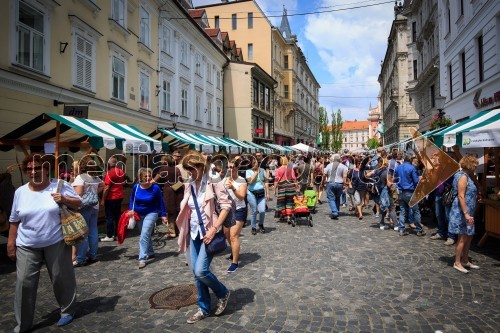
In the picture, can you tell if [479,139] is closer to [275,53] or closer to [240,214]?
[240,214]

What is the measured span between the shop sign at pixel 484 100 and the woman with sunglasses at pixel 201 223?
12836 mm

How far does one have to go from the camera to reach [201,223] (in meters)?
3.80

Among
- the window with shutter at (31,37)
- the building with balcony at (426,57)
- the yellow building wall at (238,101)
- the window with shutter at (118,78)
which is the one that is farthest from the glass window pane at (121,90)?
the building with balcony at (426,57)

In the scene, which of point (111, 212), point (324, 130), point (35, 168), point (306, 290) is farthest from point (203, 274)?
point (324, 130)

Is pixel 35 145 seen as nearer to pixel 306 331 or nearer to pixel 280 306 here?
pixel 280 306

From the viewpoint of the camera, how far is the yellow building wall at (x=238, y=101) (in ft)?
106

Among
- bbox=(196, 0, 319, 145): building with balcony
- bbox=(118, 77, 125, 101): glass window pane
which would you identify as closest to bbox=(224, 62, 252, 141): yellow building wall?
bbox=(196, 0, 319, 145): building with balcony

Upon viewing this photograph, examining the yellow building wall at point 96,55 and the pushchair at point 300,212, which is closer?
the pushchair at point 300,212

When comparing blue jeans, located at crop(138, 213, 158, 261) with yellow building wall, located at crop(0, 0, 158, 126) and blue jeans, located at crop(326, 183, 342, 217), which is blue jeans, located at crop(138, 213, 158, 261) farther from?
yellow building wall, located at crop(0, 0, 158, 126)

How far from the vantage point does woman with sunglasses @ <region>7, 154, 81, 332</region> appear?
11.9ft

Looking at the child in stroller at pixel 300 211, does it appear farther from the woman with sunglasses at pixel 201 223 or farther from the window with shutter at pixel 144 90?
the window with shutter at pixel 144 90

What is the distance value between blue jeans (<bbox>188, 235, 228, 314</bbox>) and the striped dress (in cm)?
563

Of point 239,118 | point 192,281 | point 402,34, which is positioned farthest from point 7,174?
point 402,34

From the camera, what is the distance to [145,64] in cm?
1733
